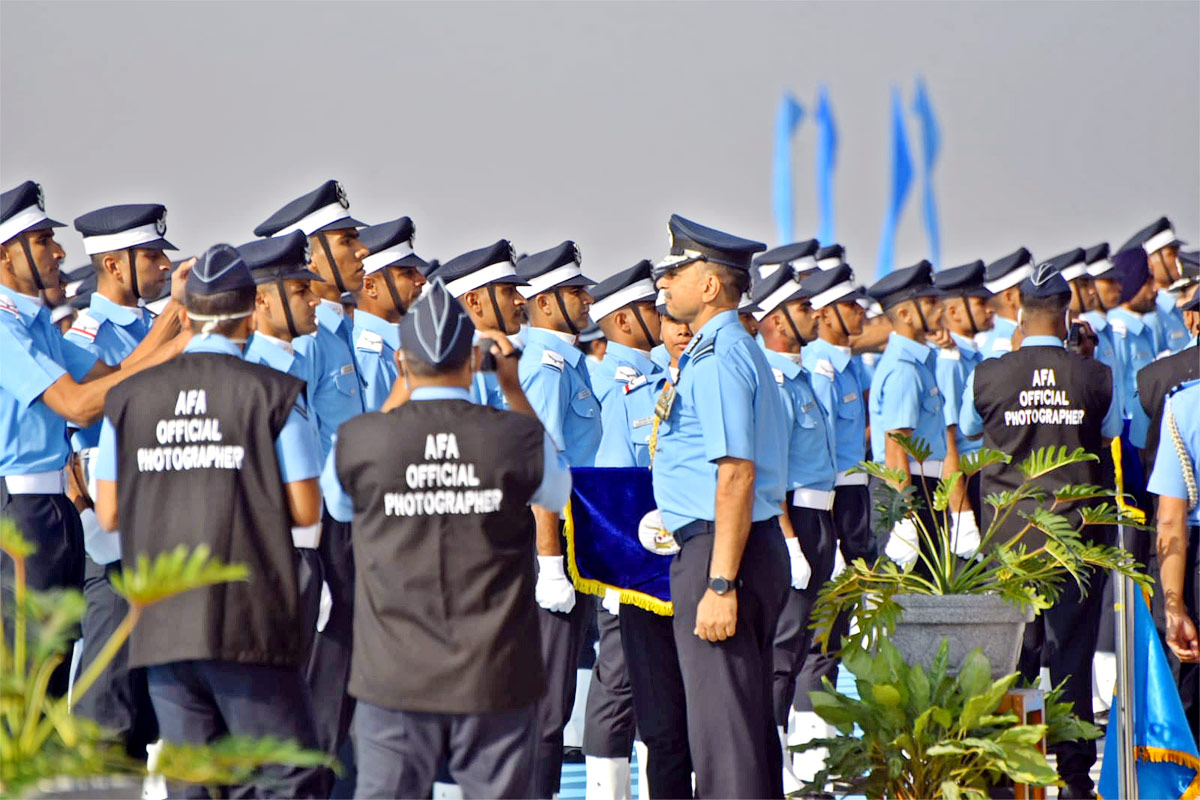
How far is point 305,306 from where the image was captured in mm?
5320

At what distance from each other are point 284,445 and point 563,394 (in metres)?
2.38

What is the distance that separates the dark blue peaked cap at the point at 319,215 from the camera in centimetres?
607

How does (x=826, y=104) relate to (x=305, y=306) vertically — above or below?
above

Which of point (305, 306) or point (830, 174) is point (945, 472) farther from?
point (830, 174)

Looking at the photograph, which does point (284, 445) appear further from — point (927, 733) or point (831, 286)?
point (831, 286)

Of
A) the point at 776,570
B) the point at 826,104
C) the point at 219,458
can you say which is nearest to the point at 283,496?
the point at 219,458

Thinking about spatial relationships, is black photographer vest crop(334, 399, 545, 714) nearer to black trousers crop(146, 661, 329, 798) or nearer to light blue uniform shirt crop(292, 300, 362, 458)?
black trousers crop(146, 661, 329, 798)

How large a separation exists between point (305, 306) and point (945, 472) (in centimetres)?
364

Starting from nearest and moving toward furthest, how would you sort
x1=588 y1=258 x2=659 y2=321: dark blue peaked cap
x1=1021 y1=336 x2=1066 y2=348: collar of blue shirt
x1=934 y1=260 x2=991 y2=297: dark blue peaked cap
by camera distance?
x1=1021 y1=336 x2=1066 y2=348: collar of blue shirt < x1=588 y1=258 x2=659 y2=321: dark blue peaked cap < x1=934 y1=260 x2=991 y2=297: dark blue peaked cap

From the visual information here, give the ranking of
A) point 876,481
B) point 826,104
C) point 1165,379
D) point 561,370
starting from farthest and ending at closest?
1. point 826,104
2. point 876,481
3. point 1165,379
4. point 561,370

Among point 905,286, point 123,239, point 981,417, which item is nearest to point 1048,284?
point 981,417

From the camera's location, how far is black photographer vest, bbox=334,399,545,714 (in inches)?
135

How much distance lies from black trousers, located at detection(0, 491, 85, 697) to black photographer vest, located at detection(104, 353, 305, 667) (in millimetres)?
1234

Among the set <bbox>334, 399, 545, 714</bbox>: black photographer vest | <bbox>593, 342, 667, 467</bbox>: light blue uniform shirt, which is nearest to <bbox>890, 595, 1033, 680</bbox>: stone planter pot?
<bbox>334, 399, 545, 714</bbox>: black photographer vest
